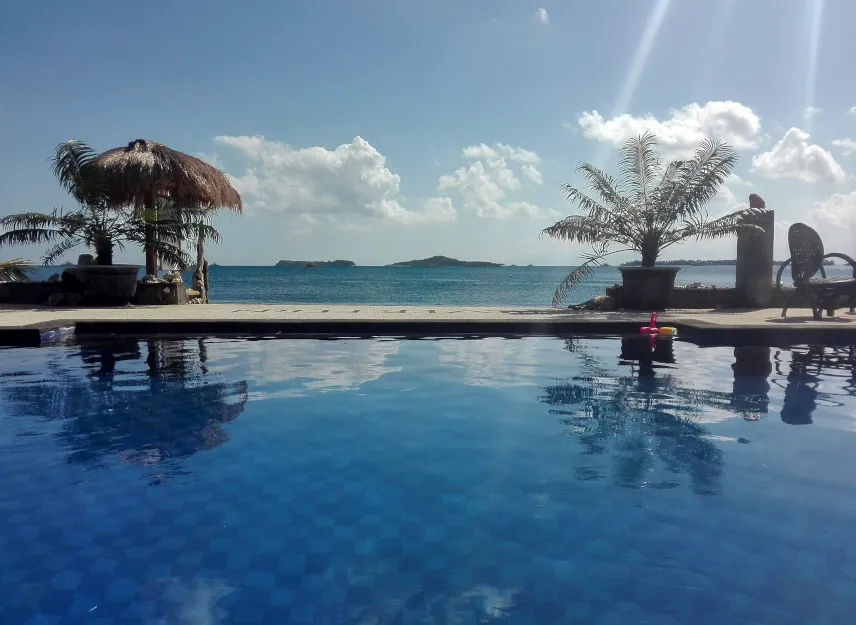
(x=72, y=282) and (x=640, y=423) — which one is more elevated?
(x=72, y=282)

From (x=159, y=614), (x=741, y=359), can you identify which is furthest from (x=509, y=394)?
(x=159, y=614)

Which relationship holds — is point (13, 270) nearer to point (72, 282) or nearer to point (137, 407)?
point (72, 282)

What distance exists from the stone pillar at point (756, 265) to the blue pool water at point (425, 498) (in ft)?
25.2

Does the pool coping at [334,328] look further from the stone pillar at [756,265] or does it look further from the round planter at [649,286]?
the stone pillar at [756,265]

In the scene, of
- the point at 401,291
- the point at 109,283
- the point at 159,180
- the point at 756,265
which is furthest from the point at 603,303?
the point at 401,291

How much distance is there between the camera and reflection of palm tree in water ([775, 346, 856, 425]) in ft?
19.9

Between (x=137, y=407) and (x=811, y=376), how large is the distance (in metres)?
7.18

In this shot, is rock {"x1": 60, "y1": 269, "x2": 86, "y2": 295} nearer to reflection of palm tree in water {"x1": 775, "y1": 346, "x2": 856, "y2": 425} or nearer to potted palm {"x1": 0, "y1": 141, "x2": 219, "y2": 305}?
potted palm {"x1": 0, "y1": 141, "x2": 219, "y2": 305}

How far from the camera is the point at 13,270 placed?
15.3m

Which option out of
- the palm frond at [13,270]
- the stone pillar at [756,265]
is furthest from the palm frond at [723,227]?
the palm frond at [13,270]

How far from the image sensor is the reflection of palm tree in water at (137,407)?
4895 mm

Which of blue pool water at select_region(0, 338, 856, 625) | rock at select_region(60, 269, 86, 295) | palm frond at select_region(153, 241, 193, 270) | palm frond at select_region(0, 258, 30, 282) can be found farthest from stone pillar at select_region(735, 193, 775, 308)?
palm frond at select_region(0, 258, 30, 282)

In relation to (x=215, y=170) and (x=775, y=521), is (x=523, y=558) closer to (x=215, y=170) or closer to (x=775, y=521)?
(x=775, y=521)

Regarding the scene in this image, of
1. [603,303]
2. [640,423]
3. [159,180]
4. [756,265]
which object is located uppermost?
[159,180]
